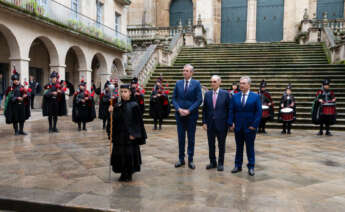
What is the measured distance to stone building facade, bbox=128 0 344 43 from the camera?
2472 cm

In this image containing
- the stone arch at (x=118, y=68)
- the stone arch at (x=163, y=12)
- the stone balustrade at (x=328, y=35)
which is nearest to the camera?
the stone balustrade at (x=328, y=35)

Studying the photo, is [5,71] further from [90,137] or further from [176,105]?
[176,105]

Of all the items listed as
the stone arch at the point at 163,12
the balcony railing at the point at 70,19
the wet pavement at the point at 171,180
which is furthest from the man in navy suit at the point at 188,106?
the stone arch at the point at 163,12

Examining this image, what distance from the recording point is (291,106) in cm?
1055

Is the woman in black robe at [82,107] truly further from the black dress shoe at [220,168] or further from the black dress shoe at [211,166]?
the black dress shoe at [220,168]

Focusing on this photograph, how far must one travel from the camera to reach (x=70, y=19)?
18.4 meters

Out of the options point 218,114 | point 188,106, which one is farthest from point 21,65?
point 218,114

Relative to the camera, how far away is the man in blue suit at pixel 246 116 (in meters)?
5.25

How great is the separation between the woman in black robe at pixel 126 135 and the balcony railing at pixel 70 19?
11.4 m

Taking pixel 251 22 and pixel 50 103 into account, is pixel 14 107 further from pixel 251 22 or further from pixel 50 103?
pixel 251 22

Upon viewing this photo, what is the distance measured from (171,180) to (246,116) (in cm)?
170

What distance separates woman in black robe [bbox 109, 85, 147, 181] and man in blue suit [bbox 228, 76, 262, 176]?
171cm

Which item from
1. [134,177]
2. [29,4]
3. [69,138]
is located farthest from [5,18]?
[134,177]

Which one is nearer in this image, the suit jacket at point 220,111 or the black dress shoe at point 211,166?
the suit jacket at point 220,111
